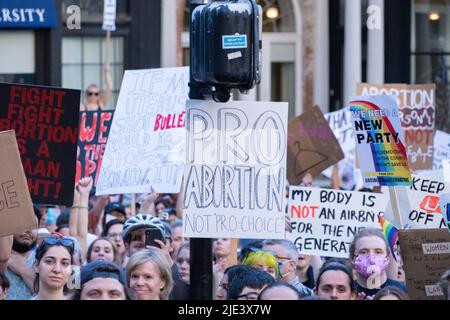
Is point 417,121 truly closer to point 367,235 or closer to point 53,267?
point 367,235

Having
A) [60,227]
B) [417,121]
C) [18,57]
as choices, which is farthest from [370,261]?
[18,57]

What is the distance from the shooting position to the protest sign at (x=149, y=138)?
8.64 meters

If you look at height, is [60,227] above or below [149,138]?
below

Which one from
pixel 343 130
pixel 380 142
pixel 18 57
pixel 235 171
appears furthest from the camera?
pixel 18 57

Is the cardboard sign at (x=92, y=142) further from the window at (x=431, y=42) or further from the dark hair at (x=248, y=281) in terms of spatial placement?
the window at (x=431, y=42)

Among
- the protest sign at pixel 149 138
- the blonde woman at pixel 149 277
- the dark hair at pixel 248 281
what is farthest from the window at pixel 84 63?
the dark hair at pixel 248 281

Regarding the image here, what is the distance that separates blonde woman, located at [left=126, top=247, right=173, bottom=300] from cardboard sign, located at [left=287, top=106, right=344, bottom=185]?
4090mm

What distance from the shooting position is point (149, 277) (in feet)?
23.0

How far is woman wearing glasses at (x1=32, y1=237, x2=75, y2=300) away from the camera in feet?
23.1

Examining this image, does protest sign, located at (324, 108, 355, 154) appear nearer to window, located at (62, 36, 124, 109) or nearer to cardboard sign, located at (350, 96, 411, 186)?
cardboard sign, located at (350, 96, 411, 186)

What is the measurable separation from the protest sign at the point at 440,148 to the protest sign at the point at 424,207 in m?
4.66

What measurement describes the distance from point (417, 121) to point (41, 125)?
246 inches

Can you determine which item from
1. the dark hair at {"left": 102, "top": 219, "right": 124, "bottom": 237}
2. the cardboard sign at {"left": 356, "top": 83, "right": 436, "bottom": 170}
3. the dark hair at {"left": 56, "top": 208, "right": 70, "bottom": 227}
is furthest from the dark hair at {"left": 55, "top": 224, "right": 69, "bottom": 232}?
the cardboard sign at {"left": 356, "top": 83, "right": 436, "bottom": 170}
